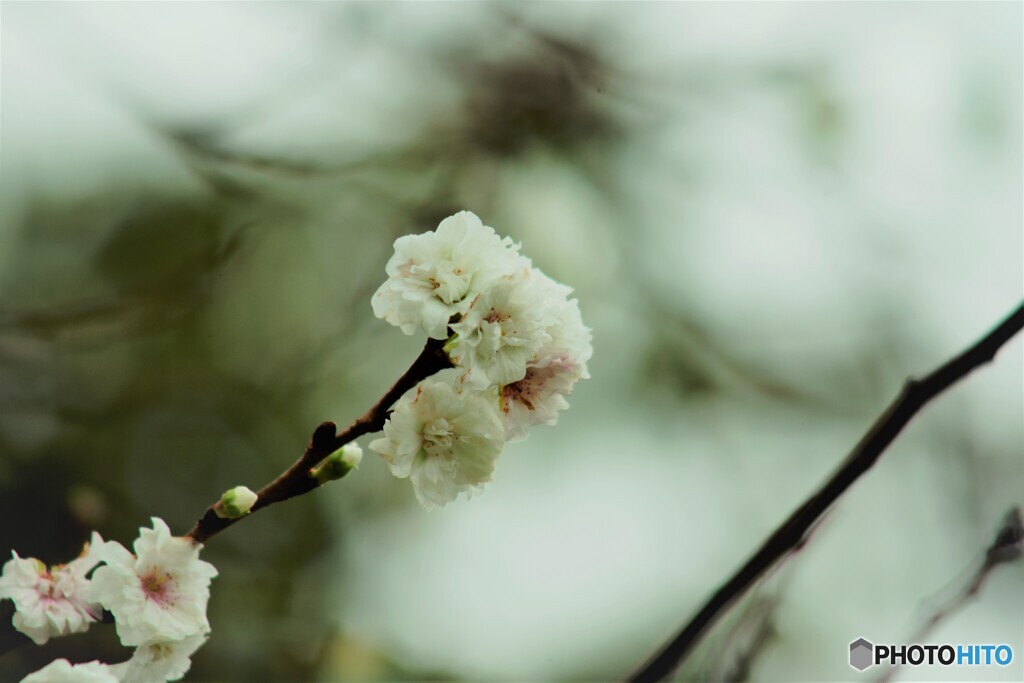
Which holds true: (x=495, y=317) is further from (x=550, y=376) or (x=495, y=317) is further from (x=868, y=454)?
(x=868, y=454)

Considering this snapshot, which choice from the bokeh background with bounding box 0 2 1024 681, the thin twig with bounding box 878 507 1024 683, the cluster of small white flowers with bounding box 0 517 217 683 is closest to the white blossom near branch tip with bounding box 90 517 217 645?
the cluster of small white flowers with bounding box 0 517 217 683

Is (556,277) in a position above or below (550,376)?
above

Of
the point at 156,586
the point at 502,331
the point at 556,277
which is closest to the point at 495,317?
the point at 502,331

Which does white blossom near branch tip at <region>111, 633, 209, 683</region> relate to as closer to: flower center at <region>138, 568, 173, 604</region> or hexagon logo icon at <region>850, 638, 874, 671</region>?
flower center at <region>138, 568, 173, 604</region>

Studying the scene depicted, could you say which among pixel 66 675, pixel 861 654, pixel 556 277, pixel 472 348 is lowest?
pixel 66 675

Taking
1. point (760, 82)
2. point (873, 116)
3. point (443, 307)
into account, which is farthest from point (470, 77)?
point (443, 307)

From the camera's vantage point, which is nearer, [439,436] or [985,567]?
[439,436]
